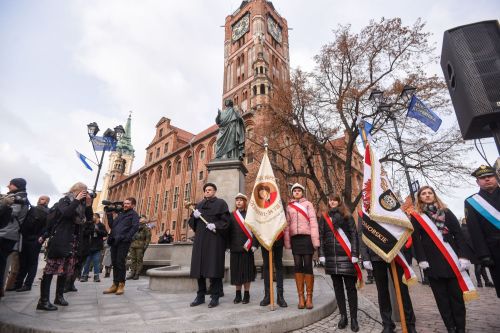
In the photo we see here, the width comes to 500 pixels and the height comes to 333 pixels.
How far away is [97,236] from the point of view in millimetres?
7762

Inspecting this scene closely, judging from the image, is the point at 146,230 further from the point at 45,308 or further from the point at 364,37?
the point at 364,37

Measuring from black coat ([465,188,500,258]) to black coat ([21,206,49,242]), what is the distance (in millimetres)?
7326

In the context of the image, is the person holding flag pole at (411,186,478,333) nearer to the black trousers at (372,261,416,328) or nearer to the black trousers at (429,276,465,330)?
the black trousers at (429,276,465,330)

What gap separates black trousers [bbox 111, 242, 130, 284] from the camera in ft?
17.3

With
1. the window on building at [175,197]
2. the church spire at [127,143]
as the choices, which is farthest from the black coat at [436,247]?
the church spire at [127,143]

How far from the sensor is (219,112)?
9148 millimetres

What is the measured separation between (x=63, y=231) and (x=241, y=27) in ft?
167

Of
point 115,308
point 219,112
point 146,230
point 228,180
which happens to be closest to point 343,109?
point 219,112

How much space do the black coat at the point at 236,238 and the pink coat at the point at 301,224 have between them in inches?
25.9

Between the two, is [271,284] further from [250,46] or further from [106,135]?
[250,46]

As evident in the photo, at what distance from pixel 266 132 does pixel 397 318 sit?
44.1 ft

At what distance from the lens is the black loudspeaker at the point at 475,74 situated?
3.26 meters

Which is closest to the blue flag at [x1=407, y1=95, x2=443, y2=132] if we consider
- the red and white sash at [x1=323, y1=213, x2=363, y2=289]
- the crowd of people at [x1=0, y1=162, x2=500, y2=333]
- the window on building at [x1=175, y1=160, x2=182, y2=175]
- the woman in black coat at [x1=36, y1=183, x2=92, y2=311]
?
the crowd of people at [x1=0, y1=162, x2=500, y2=333]

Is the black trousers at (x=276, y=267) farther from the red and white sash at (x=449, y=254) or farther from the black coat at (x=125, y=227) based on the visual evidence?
the black coat at (x=125, y=227)
